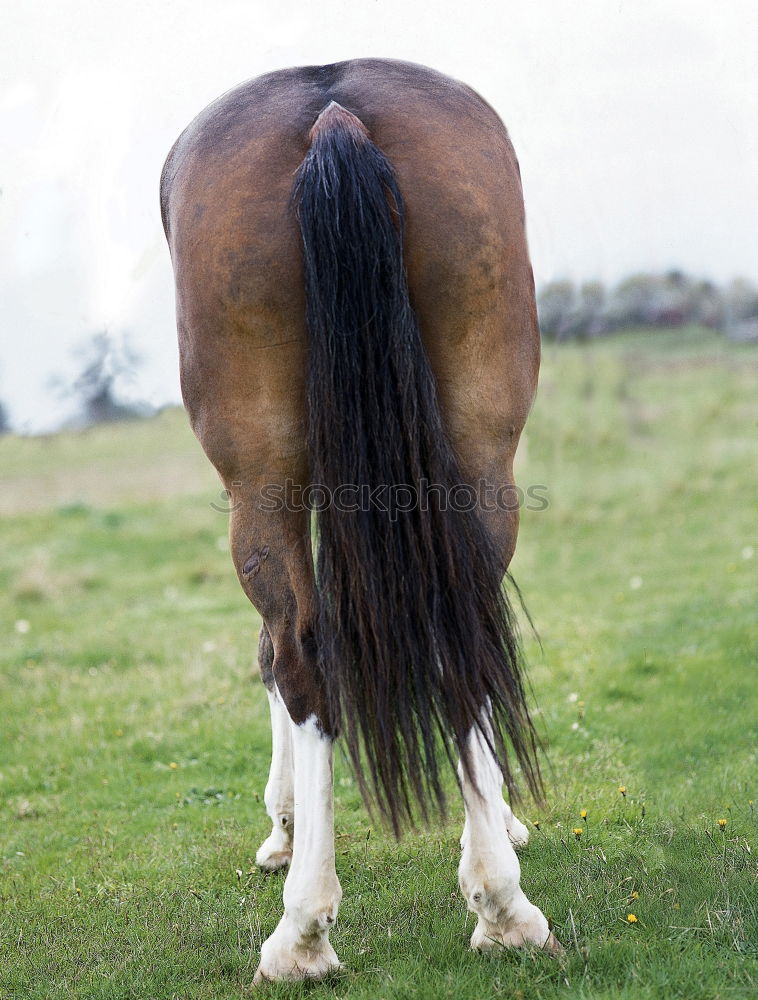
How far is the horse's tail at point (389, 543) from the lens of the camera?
94.7 inches

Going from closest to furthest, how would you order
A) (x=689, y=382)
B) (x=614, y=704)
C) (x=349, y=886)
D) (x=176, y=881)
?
(x=349, y=886) → (x=176, y=881) → (x=614, y=704) → (x=689, y=382)

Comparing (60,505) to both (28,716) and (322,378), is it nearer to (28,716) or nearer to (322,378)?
(28,716)

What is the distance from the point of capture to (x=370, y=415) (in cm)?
249

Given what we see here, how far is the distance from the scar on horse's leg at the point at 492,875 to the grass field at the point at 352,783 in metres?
0.07

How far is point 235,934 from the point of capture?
9.91ft

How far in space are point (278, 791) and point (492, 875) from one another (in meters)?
1.21

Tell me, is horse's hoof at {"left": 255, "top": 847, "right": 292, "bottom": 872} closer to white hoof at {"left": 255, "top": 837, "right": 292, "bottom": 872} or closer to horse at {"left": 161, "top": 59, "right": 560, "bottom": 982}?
white hoof at {"left": 255, "top": 837, "right": 292, "bottom": 872}

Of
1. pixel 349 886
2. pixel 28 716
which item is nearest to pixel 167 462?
pixel 28 716

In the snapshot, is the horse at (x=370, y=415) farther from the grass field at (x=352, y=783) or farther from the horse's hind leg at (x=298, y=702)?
the grass field at (x=352, y=783)

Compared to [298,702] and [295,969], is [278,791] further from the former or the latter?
[298,702]

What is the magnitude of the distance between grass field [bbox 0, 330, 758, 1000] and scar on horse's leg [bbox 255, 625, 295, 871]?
3.6 inches

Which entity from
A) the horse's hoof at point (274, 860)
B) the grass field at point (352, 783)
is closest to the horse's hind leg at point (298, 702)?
the grass field at point (352, 783)

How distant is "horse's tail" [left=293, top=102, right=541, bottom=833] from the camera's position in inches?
94.7

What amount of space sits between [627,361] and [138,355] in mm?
10451
